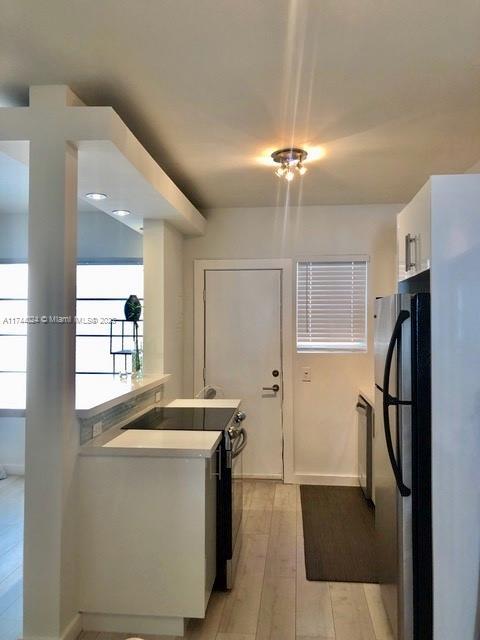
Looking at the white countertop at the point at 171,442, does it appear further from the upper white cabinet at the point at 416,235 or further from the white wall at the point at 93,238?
the white wall at the point at 93,238

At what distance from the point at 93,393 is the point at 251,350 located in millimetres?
1930

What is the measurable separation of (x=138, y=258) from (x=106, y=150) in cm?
230

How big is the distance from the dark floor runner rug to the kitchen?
0.06 metres

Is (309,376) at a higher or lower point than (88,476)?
higher

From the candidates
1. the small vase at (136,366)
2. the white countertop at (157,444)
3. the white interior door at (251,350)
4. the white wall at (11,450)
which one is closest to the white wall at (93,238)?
the white interior door at (251,350)

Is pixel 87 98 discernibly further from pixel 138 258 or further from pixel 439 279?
pixel 138 258

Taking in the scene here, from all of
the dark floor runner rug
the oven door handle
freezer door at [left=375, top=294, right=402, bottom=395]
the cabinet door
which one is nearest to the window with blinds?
the dark floor runner rug

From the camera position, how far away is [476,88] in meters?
2.13

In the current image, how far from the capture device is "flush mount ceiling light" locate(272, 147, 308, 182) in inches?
Result: 113

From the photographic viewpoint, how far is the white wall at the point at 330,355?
Answer: 13.8 ft

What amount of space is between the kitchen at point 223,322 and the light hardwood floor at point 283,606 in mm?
14

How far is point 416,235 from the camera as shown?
6.86ft

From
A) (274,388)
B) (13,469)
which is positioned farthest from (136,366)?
(13,469)

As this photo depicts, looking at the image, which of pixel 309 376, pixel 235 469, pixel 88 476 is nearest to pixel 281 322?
pixel 309 376
